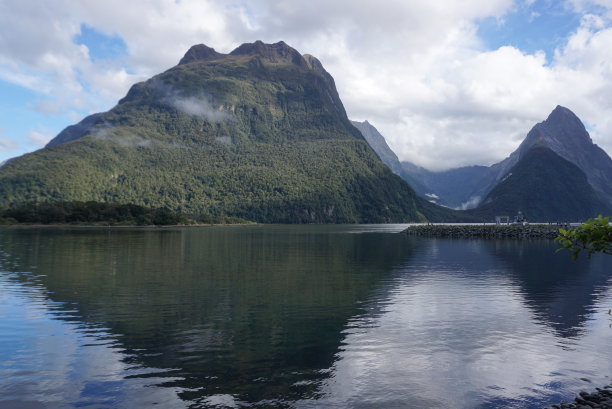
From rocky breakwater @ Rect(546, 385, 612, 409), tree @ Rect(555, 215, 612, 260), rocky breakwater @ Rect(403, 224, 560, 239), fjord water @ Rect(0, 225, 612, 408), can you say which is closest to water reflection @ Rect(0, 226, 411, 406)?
fjord water @ Rect(0, 225, 612, 408)

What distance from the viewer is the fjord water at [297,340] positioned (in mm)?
17141

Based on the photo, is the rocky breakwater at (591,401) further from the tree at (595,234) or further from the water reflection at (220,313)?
the water reflection at (220,313)

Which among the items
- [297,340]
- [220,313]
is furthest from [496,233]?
[297,340]

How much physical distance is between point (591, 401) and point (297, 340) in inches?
552

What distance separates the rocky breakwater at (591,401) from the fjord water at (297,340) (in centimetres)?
73

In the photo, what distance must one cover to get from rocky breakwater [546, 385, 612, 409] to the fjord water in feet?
2.38

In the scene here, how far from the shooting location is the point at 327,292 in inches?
1539

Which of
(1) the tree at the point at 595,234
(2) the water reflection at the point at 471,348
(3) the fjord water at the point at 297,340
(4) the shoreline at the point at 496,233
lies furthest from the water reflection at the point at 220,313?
(4) the shoreline at the point at 496,233

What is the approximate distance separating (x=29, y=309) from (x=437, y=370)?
29.2 meters

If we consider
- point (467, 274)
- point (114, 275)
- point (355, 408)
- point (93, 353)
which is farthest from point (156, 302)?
point (467, 274)

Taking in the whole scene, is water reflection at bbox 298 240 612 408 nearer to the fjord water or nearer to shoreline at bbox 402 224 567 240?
the fjord water

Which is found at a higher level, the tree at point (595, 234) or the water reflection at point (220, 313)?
the tree at point (595, 234)

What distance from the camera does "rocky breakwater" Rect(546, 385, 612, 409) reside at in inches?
624

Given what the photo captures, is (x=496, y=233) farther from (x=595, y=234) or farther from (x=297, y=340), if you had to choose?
(x=595, y=234)
